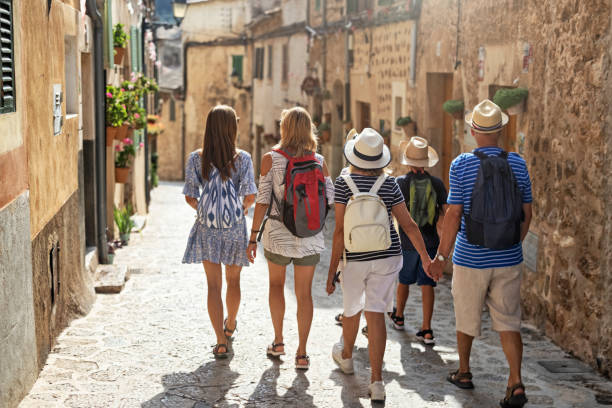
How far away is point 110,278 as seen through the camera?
28.3 feet

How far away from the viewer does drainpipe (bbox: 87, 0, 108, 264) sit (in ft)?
30.5

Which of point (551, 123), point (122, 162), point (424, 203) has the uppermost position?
point (551, 123)

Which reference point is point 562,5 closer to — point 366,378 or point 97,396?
point 366,378

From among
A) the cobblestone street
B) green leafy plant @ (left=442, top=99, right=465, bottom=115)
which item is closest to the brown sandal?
the cobblestone street

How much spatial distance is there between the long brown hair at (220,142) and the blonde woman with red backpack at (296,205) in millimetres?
349

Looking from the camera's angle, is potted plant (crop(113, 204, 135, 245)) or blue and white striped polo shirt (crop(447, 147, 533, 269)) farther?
potted plant (crop(113, 204, 135, 245))

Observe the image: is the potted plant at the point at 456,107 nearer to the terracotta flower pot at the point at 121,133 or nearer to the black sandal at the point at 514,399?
the terracotta flower pot at the point at 121,133

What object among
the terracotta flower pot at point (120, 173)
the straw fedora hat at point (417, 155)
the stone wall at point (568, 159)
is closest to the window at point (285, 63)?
the terracotta flower pot at point (120, 173)

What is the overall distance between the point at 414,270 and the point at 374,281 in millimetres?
1615

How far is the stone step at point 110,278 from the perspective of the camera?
8.33 metres

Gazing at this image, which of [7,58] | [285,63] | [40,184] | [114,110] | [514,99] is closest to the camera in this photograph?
[7,58]

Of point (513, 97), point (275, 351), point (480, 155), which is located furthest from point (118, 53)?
point (480, 155)

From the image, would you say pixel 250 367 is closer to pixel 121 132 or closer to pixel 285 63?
pixel 121 132

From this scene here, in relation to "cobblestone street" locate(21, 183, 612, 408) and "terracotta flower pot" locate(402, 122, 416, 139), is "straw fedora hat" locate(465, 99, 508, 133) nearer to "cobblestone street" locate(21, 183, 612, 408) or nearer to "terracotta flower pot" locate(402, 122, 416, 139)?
"cobblestone street" locate(21, 183, 612, 408)
